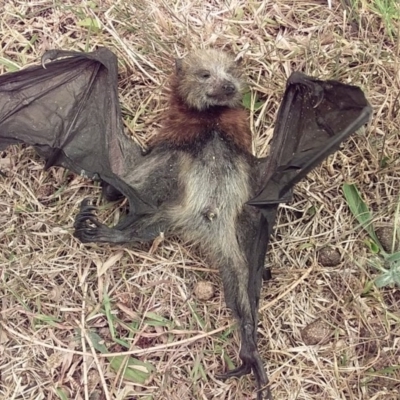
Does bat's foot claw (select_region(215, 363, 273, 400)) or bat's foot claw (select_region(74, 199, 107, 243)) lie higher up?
bat's foot claw (select_region(74, 199, 107, 243))

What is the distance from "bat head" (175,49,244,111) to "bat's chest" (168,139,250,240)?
263 millimetres

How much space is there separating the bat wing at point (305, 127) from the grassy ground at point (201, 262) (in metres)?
0.31

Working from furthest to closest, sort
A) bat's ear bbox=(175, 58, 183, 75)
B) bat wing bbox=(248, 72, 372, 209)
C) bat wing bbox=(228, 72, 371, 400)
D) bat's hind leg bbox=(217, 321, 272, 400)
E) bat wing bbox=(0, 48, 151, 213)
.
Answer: bat's ear bbox=(175, 58, 183, 75), bat wing bbox=(0, 48, 151, 213), bat's hind leg bbox=(217, 321, 272, 400), bat wing bbox=(228, 72, 371, 400), bat wing bbox=(248, 72, 372, 209)

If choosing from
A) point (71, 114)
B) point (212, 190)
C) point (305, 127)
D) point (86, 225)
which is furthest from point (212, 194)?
point (71, 114)

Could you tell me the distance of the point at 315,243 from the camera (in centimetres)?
381

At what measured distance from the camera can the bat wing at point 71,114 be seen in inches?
150

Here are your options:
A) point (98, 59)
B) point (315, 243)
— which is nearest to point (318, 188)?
point (315, 243)

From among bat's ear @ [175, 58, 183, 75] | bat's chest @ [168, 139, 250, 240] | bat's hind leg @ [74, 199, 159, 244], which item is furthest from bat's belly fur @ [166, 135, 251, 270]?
bat's ear @ [175, 58, 183, 75]

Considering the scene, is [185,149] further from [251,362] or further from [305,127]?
[251,362]

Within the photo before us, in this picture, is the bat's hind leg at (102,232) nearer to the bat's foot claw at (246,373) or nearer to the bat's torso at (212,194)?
the bat's torso at (212,194)

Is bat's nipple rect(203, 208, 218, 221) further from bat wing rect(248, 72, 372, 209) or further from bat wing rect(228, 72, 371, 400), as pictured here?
bat wing rect(248, 72, 372, 209)

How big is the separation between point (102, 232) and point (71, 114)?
2.38 ft

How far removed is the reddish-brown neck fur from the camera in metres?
3.79

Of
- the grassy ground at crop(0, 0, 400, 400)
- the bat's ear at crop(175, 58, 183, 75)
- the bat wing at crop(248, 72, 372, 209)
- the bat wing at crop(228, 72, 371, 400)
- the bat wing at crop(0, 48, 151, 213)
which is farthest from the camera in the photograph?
the bat's ear at crop(175, 58, 183, 75)
